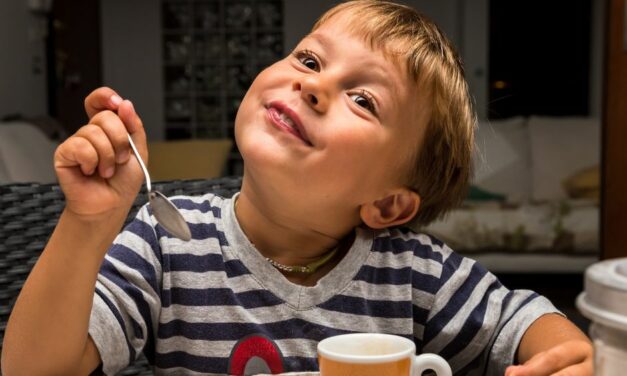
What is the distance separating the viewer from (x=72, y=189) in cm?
68

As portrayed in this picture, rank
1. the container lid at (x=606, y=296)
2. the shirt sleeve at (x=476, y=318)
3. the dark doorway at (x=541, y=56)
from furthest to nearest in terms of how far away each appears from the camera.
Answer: the dark doorway at (x=541, y=56) < the shirt sleeve at (x=476, y=318) < the container lid at (x=606, y=296)

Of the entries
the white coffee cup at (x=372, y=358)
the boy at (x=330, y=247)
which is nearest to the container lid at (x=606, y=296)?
the white coffee cup at (x=372, y=358)

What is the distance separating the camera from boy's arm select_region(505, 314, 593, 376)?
73 centimetres

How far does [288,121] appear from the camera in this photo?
85 cm

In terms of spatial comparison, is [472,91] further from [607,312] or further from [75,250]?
[607,312]

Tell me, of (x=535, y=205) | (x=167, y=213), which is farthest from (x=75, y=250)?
(x=535, y=205)

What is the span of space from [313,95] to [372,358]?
0.34 metres

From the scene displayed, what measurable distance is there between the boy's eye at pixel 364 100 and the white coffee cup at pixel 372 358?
30 cm

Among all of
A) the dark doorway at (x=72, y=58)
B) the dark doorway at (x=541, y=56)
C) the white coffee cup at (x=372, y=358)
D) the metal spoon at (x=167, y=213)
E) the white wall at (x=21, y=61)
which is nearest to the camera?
the white coffee cup at (x=372, y=358)

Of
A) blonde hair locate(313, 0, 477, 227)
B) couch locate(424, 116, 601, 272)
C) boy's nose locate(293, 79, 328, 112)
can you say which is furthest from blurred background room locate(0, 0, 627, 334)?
boy's nose locate(293, 79, 328, 112)

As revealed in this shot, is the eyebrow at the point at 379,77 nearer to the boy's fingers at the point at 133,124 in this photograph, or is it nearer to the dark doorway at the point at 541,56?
the boy's fingers at the point at 133,124

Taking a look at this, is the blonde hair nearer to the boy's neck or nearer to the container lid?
the boy's neck

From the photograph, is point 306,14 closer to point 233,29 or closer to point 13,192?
point 233,29

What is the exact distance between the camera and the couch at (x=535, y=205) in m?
4.40
